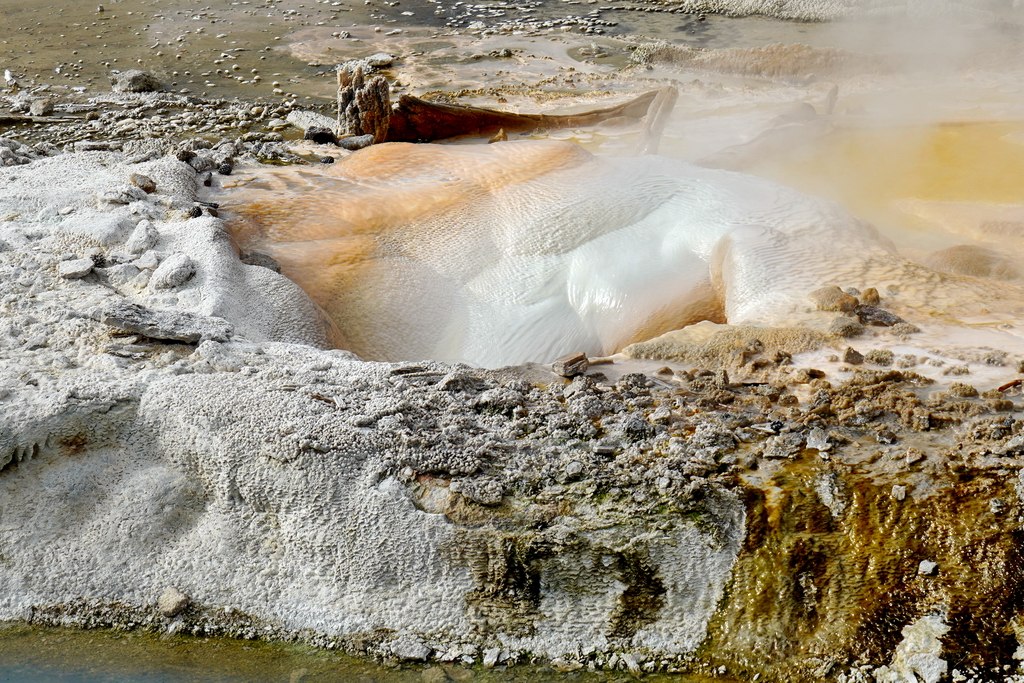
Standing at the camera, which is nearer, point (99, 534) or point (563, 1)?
point (99, 534)

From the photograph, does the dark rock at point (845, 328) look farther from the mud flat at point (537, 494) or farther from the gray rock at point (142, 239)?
the gray rock at point (142, 239)

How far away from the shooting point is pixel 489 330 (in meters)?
4.25

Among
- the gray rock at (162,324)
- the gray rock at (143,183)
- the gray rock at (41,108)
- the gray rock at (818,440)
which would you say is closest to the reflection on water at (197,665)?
the gray rock at (818,440)

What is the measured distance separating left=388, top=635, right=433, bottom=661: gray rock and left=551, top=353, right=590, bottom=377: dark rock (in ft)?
3.39

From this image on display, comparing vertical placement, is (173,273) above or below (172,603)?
above

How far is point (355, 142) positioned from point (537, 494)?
3.91 meters

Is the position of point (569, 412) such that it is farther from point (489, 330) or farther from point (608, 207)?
point (608, 207)

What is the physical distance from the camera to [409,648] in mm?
2582

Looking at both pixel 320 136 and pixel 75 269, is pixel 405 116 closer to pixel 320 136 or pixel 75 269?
pixel 320 136

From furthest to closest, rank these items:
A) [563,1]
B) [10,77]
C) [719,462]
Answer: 1. [563,1]
2. [10,77]
3. [719,462]

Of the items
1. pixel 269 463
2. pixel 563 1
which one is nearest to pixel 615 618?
pixel 269 463

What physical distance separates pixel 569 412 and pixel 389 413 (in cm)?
52

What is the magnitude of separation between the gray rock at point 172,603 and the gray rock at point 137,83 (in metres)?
6.18

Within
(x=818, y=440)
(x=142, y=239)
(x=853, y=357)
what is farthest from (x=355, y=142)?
(x=818, y=440)
